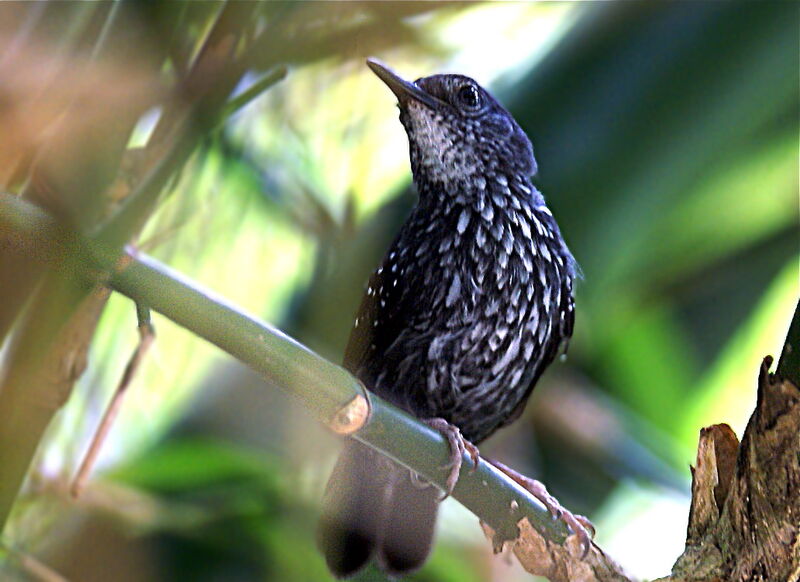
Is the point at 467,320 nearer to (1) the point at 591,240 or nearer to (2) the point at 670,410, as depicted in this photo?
(1) the point at 591,240

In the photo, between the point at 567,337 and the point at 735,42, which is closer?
the point at 735,42

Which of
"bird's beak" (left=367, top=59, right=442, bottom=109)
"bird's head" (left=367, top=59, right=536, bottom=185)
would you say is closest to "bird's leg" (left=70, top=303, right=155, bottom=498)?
"bird's beak" (left=367, top=59, right=442, bottom=109)

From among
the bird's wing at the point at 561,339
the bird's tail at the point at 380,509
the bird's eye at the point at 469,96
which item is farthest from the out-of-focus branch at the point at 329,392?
the bird's eye at the point at 469,96

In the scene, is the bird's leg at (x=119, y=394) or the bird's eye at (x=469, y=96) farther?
the bird's eye at (x=469, y=96)

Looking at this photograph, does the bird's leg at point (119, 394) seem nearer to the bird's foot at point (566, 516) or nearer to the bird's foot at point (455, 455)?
the bird's foot at point (455, 455)

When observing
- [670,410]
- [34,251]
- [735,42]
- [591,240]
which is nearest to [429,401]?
[591,240]

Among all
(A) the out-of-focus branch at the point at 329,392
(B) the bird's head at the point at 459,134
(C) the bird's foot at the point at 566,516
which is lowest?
(C) the bird's foot at the point at 566,516

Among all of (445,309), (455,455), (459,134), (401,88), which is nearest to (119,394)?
(455,455)
